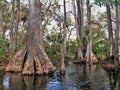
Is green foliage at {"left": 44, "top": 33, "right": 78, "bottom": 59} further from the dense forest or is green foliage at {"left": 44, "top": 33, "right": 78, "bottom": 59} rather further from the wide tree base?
the wide tree base

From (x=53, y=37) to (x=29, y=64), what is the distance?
25.5 metres

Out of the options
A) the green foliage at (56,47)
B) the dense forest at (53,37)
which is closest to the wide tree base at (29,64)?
the dense forest at (53,37)

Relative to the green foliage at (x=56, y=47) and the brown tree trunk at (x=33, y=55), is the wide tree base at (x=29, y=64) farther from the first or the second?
the green foliage at (x=56, y=47)

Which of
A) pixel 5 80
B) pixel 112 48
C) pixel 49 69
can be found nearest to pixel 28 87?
pixel 5 80

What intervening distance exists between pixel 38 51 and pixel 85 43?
780 inches

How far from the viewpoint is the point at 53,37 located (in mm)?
48812

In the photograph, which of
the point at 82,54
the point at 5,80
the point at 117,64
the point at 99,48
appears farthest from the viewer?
the point at 99,48

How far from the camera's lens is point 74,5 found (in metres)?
47.6

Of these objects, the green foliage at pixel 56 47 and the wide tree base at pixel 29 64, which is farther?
the green foliage at pixel 56 47

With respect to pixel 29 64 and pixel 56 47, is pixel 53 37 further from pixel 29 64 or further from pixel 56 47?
pixel 29 64

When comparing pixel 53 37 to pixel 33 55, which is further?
pixel 53 37

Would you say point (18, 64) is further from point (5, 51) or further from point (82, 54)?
point (82, 54)

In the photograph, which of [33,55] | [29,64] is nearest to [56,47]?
[33,55]

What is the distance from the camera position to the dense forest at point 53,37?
24.6 metres
